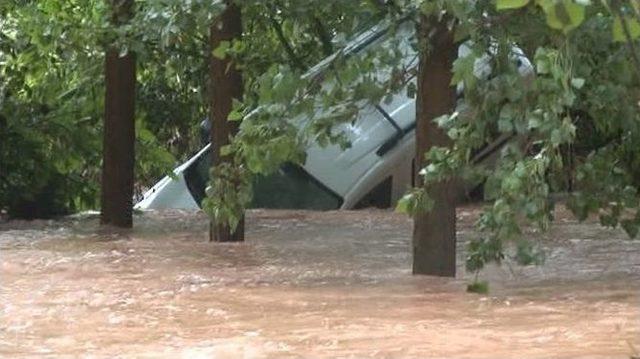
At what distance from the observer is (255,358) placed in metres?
5.43

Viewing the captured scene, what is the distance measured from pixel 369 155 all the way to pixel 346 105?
770 cm

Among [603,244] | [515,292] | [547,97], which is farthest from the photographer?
[603,244]

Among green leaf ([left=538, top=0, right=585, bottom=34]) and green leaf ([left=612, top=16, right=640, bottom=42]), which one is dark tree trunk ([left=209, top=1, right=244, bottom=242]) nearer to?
green leaf ([left=612, top=16, right=640, bottom=42])

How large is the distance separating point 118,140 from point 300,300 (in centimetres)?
611

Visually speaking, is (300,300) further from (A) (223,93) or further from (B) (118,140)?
(B) (118,140)

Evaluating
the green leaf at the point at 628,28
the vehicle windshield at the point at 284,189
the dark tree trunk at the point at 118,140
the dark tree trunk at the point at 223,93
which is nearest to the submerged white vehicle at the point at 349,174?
the vehicle windshield at the point at 284,189

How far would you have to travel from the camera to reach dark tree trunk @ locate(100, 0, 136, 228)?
13.1 m

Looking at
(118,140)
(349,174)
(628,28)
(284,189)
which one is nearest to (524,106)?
(628,28)

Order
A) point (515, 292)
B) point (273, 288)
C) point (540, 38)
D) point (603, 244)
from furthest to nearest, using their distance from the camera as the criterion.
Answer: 1. point (603, 244)
2. point (273, 288)
3. point (515, 292)
4. point (540, 38)

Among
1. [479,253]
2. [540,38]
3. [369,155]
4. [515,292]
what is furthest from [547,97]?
[369,155]

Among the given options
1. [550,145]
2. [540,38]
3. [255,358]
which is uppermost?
[540,38]

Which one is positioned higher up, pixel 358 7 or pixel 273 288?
pixel 358 7

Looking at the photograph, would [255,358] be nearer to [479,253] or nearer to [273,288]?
[479,253]

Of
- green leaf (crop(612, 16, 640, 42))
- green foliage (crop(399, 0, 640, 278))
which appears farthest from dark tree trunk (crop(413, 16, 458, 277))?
green leaf (crop(612, 16, 640, 42))
